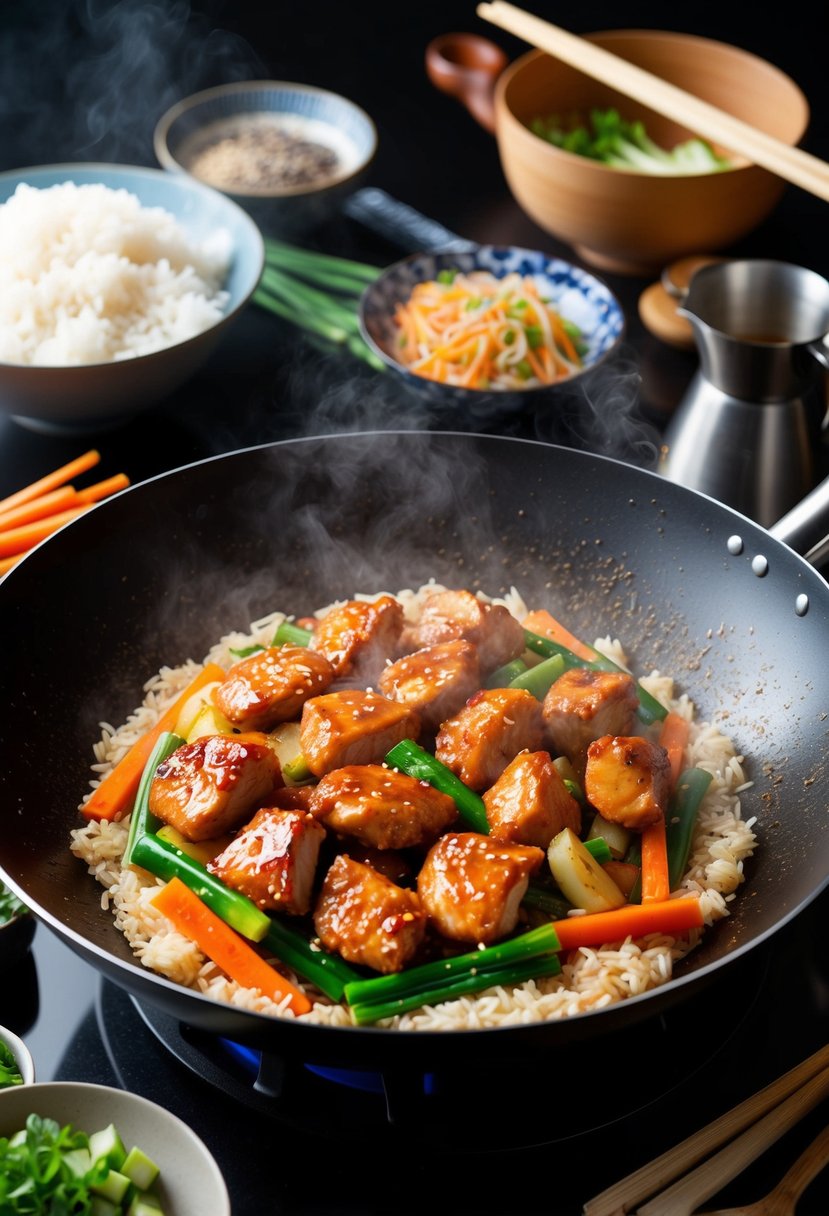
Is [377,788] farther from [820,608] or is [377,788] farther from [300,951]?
[820,608]

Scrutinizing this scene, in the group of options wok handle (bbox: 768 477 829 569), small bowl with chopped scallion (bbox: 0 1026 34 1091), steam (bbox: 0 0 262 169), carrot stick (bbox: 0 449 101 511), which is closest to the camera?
small bowl with chopped scallion (bbox: 0 1026 34 1091)

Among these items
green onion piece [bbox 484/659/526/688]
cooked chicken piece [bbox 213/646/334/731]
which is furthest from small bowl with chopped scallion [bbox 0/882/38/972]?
green onion piece [bbox 484/659/526/688]

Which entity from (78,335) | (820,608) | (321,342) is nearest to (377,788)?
(820,608)

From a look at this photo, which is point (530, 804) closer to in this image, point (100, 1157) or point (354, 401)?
point (100, 1157)

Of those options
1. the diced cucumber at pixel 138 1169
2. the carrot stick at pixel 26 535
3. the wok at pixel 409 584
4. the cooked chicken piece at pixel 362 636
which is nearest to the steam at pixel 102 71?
the carrot stick at pixel 26 535

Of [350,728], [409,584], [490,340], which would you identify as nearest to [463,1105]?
[350,728]

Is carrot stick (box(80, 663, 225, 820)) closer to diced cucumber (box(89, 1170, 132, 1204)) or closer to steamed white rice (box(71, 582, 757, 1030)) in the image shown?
steamed white rice (box(71, 582, 757, 1030))
